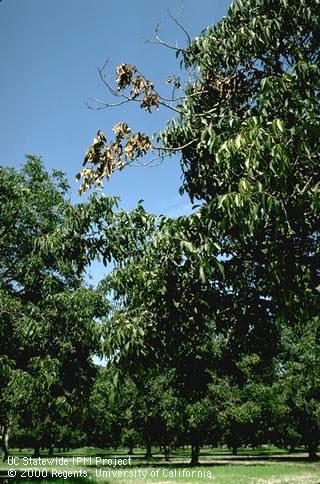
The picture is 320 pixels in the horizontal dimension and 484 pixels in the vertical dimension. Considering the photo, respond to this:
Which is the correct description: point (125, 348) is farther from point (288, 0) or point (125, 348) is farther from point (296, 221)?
point (288, 0)

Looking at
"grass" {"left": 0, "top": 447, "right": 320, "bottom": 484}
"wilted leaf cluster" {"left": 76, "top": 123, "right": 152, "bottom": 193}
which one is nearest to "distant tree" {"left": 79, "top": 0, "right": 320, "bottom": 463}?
"wilted leaf cluster" {"left": 76, "top": 123, "right": 152, "bottom": 193}

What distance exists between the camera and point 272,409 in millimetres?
38781

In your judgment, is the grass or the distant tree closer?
the distant tree

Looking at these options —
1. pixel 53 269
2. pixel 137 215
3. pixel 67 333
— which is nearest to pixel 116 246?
pixel 137 215

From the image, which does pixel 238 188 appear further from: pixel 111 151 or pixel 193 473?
pixel 193 473

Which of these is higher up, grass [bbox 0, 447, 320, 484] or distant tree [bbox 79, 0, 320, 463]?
distant tree [bbox 79, 0, 320, 463]

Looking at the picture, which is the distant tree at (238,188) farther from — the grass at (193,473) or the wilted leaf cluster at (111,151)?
the grass at (193,473)

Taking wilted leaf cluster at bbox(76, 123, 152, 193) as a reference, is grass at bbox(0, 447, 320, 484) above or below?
below

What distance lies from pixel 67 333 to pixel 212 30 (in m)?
12.3

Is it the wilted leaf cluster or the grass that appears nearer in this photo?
the wilted leaf cluster

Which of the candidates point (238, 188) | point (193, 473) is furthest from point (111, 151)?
point (193, 473)

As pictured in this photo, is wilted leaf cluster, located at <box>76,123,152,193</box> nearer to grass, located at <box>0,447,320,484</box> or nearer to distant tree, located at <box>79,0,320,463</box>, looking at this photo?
distant tree, located at <box>79,0,320,463</box>

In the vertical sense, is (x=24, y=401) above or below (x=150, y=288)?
below

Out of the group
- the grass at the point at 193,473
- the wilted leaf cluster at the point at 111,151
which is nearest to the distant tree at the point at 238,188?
the wilted leaf cluster at the point at 111,151
